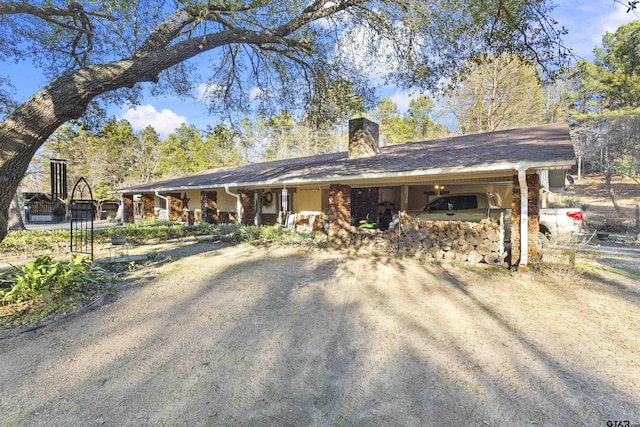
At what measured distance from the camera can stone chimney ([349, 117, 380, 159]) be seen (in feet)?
35.8

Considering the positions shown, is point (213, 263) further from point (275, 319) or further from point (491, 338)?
point (491, 338)

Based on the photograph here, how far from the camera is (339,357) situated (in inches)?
129

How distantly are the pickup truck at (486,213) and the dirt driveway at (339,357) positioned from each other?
2664mm

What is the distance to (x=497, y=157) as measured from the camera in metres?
6.44

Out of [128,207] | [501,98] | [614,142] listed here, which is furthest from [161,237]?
[614,142]

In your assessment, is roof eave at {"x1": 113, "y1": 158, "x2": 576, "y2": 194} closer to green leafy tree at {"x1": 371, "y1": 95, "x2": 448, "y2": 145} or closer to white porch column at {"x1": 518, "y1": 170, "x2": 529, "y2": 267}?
white porch column at {"x1": 518, "y1": 170, "x2": 529, "y2": 267}

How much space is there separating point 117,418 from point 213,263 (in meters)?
5.19

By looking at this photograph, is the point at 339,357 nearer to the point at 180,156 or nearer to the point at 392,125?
the point at 392,125

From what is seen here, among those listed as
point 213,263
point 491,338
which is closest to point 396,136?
point 213,263

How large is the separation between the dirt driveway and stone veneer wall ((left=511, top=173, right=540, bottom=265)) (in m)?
0.88

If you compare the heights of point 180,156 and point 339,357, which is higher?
point 180,156

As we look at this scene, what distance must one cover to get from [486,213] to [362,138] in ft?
16.5

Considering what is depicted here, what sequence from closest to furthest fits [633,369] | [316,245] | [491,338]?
[633,369]
[491,338]
[316,245]

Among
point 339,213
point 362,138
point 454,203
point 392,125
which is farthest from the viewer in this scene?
point 392,125
